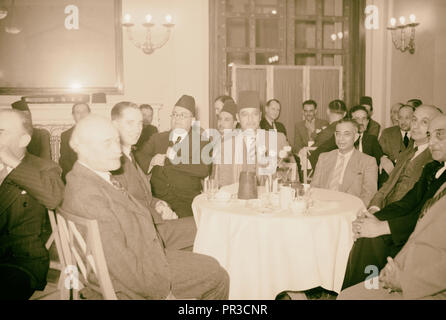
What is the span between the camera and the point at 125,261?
1.84 meters

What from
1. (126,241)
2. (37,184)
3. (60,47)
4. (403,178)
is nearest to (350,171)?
(403,178)

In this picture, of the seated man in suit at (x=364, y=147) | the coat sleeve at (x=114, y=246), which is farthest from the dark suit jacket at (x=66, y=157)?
the coat sleeve at (x=114, y=246)

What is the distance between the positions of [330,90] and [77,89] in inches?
165

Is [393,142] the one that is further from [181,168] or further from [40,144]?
[40,144]

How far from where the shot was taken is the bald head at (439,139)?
7.44ft

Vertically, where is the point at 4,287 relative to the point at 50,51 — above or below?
below

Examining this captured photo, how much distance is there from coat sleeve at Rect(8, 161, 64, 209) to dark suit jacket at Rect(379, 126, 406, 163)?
436 centimetres

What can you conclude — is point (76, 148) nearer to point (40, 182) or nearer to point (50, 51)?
point (40, 182)

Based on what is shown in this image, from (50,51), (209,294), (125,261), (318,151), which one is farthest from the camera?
(50,51)

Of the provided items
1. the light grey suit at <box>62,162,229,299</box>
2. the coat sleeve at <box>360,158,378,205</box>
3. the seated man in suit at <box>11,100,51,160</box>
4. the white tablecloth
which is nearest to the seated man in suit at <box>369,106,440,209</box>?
the coat sleeve at <box>360,158,378,205</box>

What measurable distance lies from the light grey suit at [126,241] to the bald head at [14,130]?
22.8 inches

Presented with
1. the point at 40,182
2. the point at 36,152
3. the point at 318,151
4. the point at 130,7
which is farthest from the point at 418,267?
the point at 130,7

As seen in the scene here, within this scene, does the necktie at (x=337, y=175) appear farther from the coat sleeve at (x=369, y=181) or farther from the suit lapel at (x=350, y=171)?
the coat sleeve at (x=369, y=181)

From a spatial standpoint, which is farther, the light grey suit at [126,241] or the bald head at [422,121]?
the bald head at [422,121]
